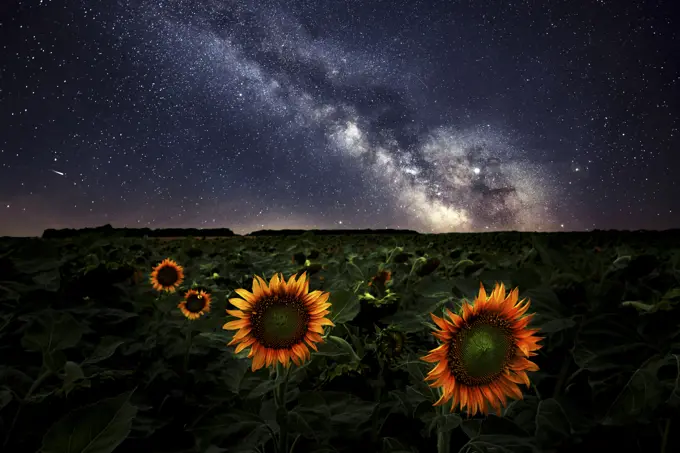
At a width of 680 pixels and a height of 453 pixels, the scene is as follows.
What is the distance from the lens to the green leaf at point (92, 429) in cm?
67

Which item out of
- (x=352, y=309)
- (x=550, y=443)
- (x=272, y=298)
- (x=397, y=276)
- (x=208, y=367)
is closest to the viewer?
(x=550, y=443)

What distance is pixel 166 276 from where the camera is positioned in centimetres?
526

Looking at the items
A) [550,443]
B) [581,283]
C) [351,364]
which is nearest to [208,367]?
[351,364]

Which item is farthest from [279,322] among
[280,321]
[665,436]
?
[665,436]

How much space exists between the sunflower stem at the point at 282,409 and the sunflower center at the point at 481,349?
1.77ft

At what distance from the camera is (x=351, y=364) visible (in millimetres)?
Result: 1438

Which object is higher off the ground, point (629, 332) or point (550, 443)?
point (629, 332)

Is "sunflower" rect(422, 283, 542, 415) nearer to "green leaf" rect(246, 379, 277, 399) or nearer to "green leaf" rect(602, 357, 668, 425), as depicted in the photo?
"green leaf" rect(602, 357, 668, 425)

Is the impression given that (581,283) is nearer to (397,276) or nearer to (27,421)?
(397,276)

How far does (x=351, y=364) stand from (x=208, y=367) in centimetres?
124

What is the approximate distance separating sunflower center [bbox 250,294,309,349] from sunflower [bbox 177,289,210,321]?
9.18 feet

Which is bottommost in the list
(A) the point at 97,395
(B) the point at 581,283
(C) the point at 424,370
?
(A) the point at 97,395

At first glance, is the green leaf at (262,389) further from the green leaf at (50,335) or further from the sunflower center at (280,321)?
the green leaf at (50,335)

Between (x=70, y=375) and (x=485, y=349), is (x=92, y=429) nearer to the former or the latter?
(x=70, y=375)
